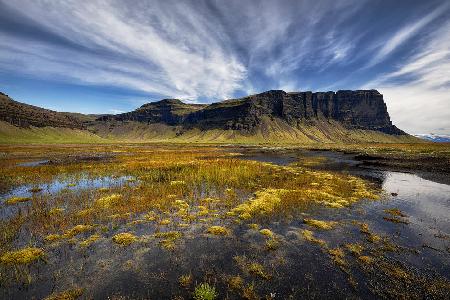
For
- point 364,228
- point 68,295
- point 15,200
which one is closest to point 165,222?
point 68,295

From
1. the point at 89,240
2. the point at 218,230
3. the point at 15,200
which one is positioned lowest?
the point at 15,200

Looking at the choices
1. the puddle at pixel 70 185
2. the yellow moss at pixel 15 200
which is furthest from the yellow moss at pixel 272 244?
the yellow moss at pixel 15 200

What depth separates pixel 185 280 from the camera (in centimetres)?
1018

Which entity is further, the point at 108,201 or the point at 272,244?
the point at 108,201

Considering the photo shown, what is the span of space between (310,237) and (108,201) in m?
16.4

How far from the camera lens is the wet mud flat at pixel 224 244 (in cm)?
980

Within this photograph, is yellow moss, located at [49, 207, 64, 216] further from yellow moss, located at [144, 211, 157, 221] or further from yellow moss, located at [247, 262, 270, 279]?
yellow moss, located at [247, 262, 270, 279]

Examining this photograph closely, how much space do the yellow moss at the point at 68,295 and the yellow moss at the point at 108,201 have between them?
1054 centimetres

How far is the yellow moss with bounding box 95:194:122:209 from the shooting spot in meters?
19.7

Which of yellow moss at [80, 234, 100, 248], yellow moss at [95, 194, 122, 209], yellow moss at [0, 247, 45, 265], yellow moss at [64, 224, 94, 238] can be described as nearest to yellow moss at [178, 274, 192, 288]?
yellow moss at [80, 234, 100, 248]

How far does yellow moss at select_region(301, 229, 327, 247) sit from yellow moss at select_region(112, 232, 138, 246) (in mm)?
10072

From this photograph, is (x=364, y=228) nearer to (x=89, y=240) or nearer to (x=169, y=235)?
(x=169, y=235)

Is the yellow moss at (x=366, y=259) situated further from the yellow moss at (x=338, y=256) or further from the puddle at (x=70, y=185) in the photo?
the puddle at (x=70, y=185)

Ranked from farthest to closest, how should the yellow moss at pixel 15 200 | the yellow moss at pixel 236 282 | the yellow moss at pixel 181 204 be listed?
the yellow moss at pixel 15 200 < the yellow moss at pixel 181 204 < the yellow moss at pixel 236 282
